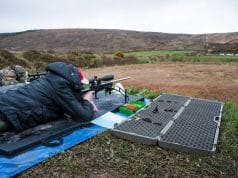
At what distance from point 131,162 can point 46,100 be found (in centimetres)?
146

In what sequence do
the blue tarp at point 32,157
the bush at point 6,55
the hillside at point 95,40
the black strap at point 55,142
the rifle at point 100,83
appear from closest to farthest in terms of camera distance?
the blue tarp at point 32,157
the black strap at point 55,142
the rifle at point 100,83
the bush at point 6,55
the hillside at point 95,40

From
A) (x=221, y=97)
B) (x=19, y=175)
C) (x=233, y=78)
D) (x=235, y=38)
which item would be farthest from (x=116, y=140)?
(x=235, y=38)

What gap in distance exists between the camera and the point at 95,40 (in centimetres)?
4350

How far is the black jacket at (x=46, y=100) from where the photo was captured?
4113 millimetres

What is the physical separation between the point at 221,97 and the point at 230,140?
4.80m

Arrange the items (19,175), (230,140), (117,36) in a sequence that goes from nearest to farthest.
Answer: (19,175)
(230,140)
(117,36)

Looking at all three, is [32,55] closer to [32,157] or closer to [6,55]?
[6,55]

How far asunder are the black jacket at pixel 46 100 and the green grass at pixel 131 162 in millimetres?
584

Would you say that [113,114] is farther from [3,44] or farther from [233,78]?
[3,44]

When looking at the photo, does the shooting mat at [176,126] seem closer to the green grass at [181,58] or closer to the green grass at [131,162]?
the green grass at [131,162]

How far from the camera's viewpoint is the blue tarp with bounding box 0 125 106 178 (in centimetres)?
339

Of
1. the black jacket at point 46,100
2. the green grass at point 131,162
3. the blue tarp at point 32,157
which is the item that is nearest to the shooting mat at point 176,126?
the green grass at point 131,162

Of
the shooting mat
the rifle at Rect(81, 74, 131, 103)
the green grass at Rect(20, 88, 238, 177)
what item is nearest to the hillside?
the rifle at Rect(81, 74, 131, 103)

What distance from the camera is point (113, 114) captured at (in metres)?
5.45
